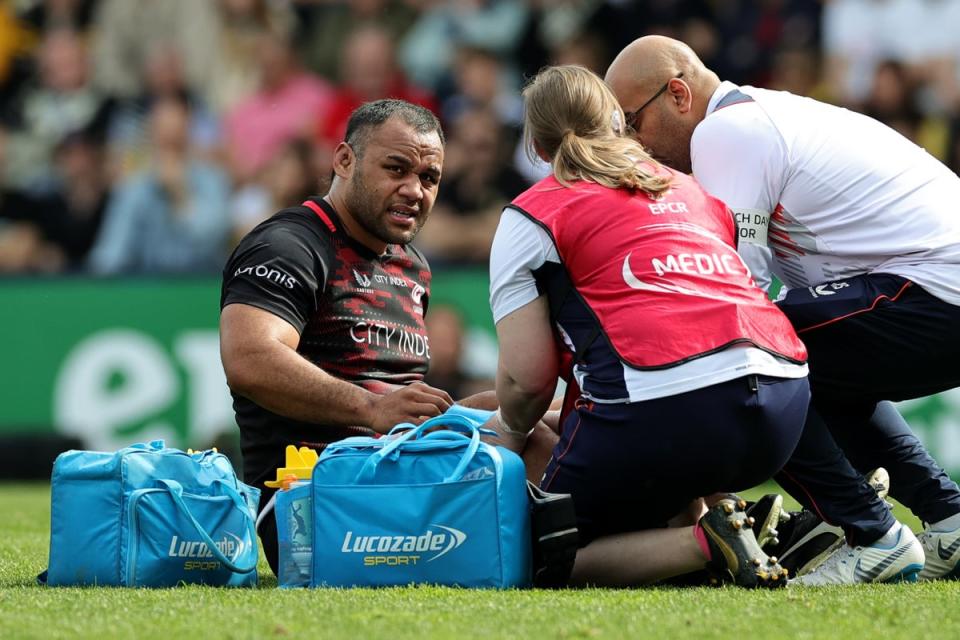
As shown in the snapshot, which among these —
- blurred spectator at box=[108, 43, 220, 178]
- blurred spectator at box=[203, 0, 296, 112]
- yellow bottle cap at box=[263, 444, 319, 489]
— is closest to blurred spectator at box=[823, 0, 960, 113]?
blurred spectator at box=[203, 0, 296, 112]

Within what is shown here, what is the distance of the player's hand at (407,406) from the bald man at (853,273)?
3.73 ft

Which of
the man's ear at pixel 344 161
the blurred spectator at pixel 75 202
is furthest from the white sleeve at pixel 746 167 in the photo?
the blurred spectator at pixel 75 202

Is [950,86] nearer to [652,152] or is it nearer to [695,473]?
[652,152]

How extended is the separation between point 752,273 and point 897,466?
0.93 m

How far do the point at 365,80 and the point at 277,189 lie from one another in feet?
4.25

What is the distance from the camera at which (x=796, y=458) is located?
442 cm

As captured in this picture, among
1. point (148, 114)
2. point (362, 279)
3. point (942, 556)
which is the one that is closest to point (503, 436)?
point (362, 279)

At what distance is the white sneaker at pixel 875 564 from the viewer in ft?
14.3

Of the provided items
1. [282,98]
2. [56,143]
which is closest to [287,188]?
[282,98]

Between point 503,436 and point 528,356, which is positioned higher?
point 528,356

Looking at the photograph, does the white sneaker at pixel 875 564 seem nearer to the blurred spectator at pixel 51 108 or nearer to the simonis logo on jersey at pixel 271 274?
the simonis logo on jersey at pixel 271 274

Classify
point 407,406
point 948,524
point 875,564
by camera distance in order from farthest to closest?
point 948,524, point 407,406, point 875,564

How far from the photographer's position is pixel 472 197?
37.5ft

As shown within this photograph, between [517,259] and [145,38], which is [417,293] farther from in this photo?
[145,38]
